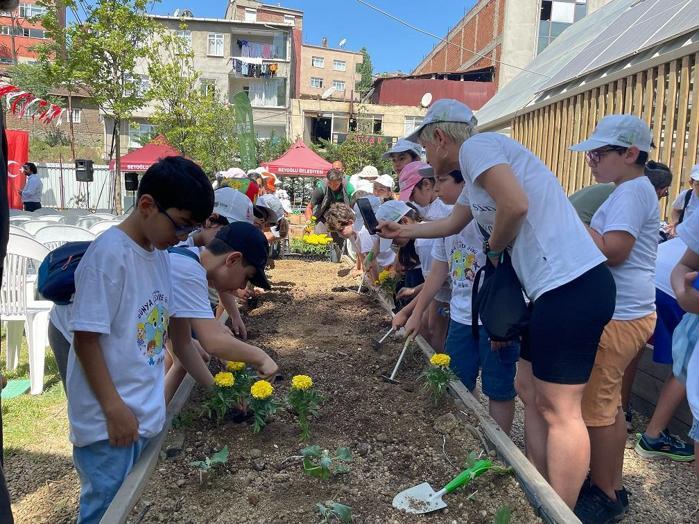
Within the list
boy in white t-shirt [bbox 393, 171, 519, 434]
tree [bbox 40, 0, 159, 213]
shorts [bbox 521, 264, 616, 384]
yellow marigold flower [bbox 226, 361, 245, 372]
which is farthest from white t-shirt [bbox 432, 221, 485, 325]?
tree [bbox 40, 0, 159, 213]

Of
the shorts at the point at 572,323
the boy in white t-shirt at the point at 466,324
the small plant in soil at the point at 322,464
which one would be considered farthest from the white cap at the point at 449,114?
the small plant in soil at the point at 322,464

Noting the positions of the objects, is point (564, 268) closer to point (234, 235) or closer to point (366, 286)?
point (234, 235)

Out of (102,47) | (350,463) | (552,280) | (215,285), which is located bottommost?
(350,463)

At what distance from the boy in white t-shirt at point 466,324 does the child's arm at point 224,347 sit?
45.6 inches

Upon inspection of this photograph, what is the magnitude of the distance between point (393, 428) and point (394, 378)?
2.69 ft

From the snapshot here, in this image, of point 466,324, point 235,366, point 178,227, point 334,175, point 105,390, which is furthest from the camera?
point 334,175

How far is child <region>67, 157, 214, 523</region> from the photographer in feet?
5.69

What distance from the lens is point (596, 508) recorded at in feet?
7.98

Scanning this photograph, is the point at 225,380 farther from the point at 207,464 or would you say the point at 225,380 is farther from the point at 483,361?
the point at 483,361

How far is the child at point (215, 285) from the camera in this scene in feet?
7.57

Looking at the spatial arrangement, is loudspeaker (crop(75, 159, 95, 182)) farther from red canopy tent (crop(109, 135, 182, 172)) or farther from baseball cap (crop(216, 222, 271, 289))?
baseball cap (crop(216, 222, 271, 289))

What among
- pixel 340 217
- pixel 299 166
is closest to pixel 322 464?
pixel 340 217

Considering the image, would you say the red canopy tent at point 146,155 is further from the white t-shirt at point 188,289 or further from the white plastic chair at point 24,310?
the white t-shirt at point 188,289

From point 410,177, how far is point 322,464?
2493 millimetres
